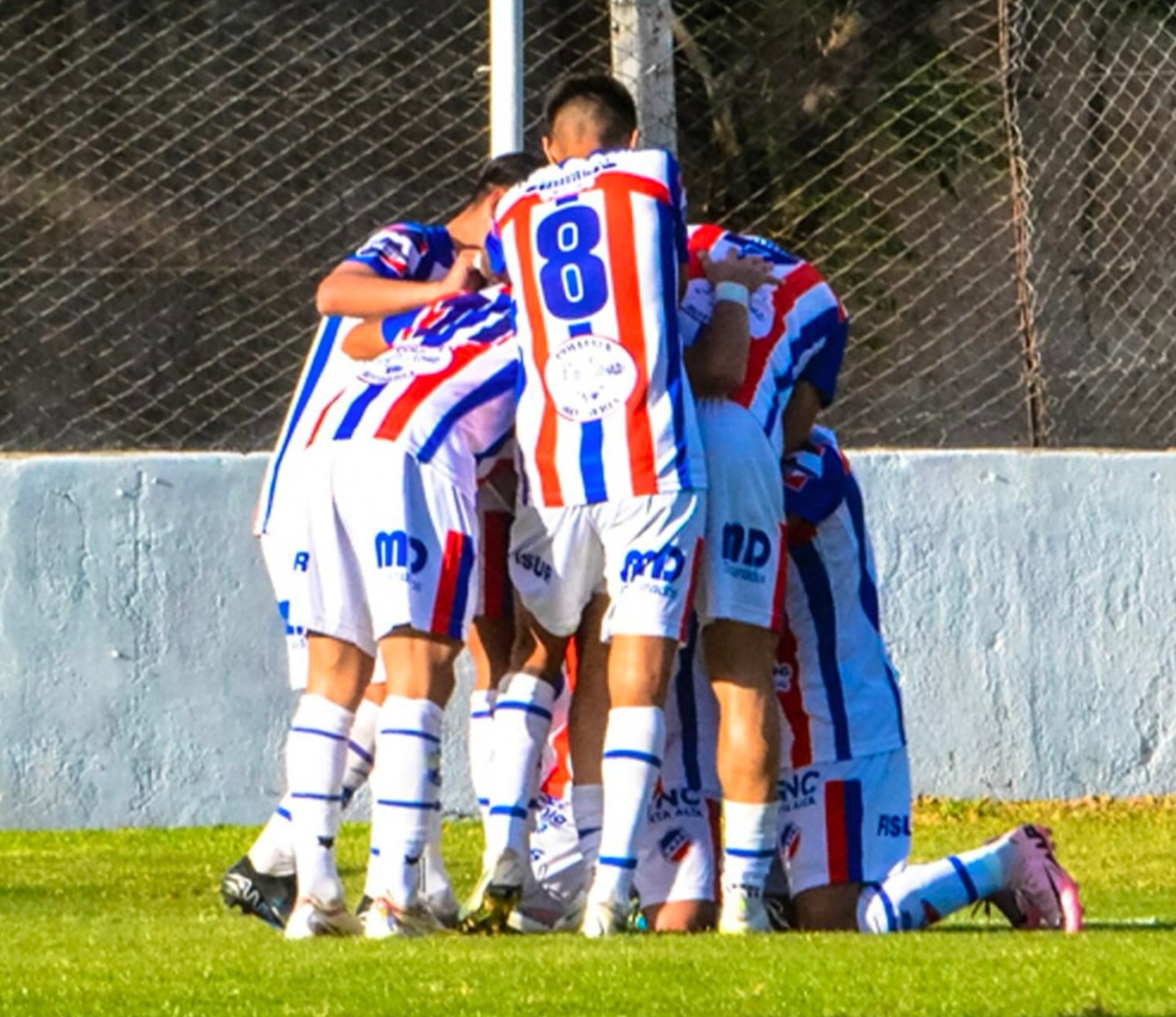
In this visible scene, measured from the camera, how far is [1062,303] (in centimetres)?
965

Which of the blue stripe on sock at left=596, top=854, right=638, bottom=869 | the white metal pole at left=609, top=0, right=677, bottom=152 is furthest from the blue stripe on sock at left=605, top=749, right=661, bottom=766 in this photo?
the white metal pole at left=609, top=0, right=677, bottom=152

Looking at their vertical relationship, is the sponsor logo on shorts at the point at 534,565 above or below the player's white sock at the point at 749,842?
above

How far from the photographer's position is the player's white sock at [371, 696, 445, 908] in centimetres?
598

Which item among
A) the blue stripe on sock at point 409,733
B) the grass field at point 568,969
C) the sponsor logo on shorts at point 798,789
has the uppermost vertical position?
the blue stripe on sock at point 409,733

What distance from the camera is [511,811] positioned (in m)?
6.16

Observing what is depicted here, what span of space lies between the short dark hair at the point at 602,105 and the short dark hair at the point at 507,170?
10 centimetres

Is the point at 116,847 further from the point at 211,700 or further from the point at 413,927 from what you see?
the point at 413,927

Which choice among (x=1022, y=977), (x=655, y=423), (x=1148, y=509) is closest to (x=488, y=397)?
(x=655, y=423)

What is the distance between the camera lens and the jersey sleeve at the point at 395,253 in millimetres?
6742

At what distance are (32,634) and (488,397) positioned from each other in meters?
2.84

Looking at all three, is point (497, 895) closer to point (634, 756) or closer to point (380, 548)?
point (634, 756)

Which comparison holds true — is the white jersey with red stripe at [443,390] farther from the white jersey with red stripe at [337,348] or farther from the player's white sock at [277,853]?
the player's white sock at [277,853]

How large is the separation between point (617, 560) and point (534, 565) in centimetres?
23

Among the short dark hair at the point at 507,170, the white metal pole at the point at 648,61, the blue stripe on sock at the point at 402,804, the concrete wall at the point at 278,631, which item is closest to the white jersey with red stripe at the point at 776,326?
the short dark hair at the point at 507,170
